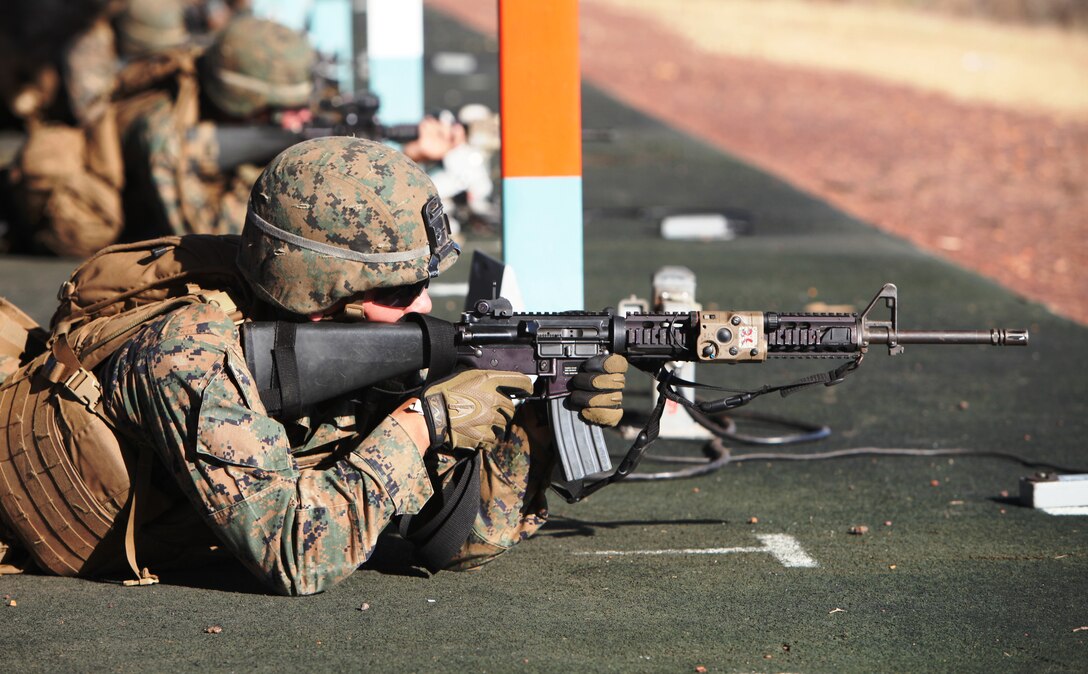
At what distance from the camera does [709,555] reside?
411cm

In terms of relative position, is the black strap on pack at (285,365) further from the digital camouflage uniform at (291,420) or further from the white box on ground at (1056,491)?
the white box on ground at (1056,491)

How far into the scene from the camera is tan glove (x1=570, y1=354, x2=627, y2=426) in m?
3.70

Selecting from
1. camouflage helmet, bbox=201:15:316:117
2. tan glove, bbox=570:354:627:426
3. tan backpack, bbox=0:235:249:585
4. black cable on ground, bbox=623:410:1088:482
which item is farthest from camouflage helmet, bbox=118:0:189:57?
tan glove, bbox=570:354:627:426

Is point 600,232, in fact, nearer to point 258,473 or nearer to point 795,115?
point 258,473

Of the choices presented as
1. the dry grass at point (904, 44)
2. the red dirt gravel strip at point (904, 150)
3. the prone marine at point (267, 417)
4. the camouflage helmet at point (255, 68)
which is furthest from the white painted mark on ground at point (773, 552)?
the dry grass at point (904, 44)

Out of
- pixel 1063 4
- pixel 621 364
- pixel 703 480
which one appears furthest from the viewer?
pixel 1063 4

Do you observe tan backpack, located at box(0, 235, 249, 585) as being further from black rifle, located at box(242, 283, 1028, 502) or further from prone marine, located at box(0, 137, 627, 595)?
black rifle, located at box(242, 283, 1028, 502)

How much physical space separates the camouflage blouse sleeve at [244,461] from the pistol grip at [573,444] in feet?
1.45

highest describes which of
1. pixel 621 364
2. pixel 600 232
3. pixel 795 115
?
pixel 795 115

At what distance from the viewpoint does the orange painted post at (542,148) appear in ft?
15.9

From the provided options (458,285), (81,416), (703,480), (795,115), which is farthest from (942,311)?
(795,115)

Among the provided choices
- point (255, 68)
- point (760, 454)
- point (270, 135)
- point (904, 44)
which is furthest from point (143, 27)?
point (904, 44)

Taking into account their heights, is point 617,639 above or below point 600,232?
below

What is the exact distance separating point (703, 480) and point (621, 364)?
4.46ft
